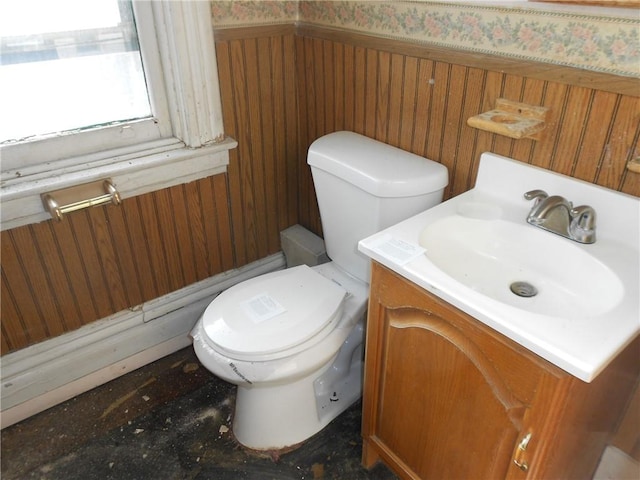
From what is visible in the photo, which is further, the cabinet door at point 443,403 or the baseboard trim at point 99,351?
the baseboard trim at point 99,351

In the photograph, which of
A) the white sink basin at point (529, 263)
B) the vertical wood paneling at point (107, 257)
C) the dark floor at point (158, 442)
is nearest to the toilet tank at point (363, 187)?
the white sink basin at point (529, 263)

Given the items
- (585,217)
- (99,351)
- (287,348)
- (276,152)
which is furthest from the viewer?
(276,152)

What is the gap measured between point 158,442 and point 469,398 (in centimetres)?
102

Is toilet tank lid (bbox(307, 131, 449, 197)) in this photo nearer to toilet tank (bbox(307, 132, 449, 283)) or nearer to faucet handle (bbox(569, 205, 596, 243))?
toilet tank (bbox(307, 132, 449, 283))

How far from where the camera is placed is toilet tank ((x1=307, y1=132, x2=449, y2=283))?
130 centimetres

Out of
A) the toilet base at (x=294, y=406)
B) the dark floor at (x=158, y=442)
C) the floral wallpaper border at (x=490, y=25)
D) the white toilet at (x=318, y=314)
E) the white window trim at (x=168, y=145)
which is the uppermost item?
the floral wallpaper border at (x=490, y=25)

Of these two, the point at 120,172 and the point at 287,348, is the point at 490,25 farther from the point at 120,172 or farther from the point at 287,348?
the point at 120,172

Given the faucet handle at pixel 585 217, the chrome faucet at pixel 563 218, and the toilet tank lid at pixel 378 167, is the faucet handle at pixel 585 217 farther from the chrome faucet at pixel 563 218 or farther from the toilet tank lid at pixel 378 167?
the toilet tank lid at pixel 378 167

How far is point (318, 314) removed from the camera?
4.42 feet

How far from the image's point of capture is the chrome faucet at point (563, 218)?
104 centimetres

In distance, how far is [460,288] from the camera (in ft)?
3.00

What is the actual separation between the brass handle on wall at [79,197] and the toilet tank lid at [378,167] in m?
0.61

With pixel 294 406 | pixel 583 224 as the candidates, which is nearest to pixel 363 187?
pixel 583 224

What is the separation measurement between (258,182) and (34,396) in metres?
1.05
